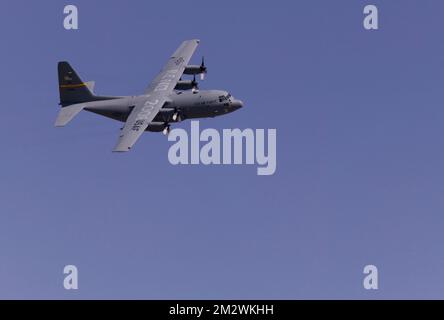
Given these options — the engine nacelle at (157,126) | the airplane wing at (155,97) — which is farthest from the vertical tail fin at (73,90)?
the engine nacelle at (157,126)

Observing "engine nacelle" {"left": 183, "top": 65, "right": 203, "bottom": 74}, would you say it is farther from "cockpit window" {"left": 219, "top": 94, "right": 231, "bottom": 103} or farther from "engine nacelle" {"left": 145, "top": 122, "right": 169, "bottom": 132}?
"engine nacelle" {"left": 145, "top": 122, "right": 169, "bottom": 132}

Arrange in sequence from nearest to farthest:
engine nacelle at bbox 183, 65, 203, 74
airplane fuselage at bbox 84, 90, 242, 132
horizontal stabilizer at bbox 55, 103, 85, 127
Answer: airplane fuselage at bbox 84, 90, 242, 132 → horizontal stabilizer at bbox 55, 103, 85, 127 → engine nacelle at bbox 183, 65, 203, 74

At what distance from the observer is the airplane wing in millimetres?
83062

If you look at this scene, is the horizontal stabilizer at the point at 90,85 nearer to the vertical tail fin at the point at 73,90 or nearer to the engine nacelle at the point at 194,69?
the vertical tail fin at the point at 73,90

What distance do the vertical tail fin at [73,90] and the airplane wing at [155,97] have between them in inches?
277

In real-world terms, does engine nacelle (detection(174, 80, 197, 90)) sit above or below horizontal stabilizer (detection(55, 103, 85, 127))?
above

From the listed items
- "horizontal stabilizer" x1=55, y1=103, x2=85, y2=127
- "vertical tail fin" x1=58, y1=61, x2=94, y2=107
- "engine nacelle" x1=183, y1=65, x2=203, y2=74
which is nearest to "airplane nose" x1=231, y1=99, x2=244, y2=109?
"engine nacelle" x1=183, y1=65, x2=203, y2=74

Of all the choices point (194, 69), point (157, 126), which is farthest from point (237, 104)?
point (157, 126)

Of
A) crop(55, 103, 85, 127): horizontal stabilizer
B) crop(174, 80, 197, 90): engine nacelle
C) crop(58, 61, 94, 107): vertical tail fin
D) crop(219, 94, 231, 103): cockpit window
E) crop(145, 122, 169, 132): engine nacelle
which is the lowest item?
crop(145, 122, 169, 132): engine nacelle

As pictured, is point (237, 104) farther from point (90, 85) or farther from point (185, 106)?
point (90, 85)

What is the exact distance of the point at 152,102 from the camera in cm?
9025

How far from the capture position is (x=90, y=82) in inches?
3809

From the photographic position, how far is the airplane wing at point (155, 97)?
83.1 meters
